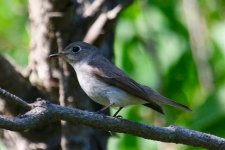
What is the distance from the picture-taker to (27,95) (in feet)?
17.0

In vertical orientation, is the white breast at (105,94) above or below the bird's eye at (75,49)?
below

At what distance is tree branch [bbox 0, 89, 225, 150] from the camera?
3.43 meters

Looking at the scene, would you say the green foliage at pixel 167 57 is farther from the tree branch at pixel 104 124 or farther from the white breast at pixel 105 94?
the tree branch at pixel 104 124

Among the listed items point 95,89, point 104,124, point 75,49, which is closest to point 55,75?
point 75,49

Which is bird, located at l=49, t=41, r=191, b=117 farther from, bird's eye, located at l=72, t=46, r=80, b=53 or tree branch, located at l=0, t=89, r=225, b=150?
tree branch, located at l=0, t=89, r=225, b=150

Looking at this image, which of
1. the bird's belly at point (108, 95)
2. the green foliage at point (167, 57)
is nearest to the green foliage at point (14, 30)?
the green foliage at point (167, 57)

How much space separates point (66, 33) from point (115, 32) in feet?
2.40

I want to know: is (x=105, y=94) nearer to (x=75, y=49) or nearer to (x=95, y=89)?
(x=95, y=89)

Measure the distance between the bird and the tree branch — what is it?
2.25ft

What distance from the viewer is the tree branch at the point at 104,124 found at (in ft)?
→ 11.3

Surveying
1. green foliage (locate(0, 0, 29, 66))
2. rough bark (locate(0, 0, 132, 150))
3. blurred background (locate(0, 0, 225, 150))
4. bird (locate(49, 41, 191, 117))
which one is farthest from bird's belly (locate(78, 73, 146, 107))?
green foliage (locate(0, 0, 29, 66))

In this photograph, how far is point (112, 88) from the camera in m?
4.89

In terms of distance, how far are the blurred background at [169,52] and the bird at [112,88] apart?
1.90 feet

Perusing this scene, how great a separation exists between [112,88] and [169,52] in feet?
3.05
